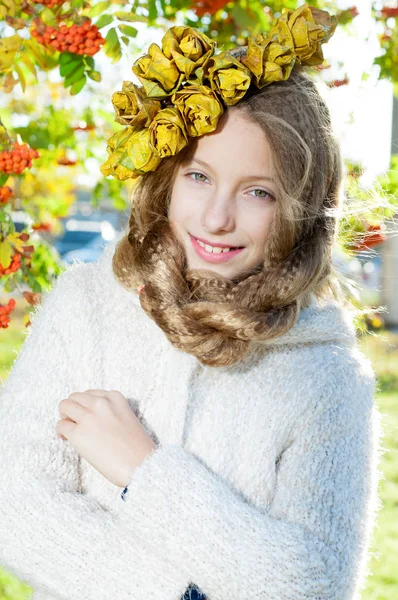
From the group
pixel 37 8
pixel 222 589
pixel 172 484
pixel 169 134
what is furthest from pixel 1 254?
pixel 222 589

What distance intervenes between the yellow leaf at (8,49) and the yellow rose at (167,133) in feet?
3.10

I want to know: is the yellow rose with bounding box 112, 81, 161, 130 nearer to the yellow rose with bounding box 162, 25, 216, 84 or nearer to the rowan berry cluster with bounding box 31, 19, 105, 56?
the yellow rose with bounding box 162, 25, 216, 84

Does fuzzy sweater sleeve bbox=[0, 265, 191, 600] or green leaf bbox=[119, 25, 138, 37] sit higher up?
green leaf bbox=[119, 25, 138, 37]

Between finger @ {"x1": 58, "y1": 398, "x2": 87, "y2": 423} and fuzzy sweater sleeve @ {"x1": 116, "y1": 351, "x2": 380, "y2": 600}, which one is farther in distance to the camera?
finger @ {"x1": 58, "y1": 398, "x2": 87, "y2": 423}

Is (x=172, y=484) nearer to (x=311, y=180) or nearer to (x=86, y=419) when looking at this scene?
(x=86, y=419)

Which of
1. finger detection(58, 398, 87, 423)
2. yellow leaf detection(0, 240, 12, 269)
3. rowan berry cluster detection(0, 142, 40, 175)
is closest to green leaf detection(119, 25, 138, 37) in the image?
rowan berry cluster detection(0, 142, 40, 175)

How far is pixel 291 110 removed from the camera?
185 centimetres

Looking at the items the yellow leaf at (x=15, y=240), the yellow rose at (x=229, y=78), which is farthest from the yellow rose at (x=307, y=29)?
the yellow leaf at (x=15, y=240)

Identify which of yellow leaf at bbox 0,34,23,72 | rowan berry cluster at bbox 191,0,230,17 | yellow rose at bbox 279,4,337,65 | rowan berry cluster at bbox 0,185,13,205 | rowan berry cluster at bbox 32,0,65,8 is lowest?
rowan berry cluster at bbox 0,185,13,205

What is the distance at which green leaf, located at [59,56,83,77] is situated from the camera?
2.64 metres

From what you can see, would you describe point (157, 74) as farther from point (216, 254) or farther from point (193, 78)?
point (216, 254)

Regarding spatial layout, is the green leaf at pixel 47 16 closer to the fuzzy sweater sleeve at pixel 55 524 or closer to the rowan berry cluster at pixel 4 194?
the rowan berry cluster at pixel 4 194

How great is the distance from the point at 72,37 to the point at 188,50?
31.3 inches

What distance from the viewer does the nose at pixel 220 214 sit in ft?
5.79
